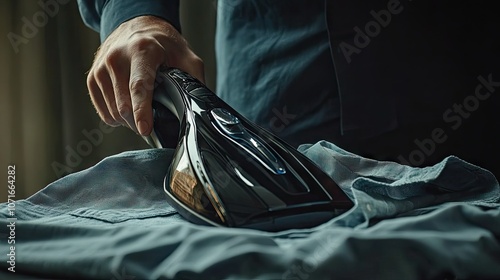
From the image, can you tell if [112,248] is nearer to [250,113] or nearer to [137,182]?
[137,182]

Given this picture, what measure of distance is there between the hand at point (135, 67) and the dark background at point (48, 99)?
135cm

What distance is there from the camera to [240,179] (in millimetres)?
403

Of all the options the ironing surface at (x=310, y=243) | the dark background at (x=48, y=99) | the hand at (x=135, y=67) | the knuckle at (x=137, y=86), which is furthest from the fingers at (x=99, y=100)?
the dark background at (x=48, y=99)

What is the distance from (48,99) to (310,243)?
1865 millimetres

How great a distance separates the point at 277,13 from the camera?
784mm

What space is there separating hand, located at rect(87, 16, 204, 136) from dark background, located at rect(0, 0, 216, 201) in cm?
135

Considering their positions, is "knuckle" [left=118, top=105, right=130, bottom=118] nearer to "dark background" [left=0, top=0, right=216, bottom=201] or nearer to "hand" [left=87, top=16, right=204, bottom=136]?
"hand" [left=87, top=16, right=204, bottom=136]

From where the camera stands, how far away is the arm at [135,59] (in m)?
0.59

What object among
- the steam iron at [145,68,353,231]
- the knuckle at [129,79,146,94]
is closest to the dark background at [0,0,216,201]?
the knuckle at [129,79,146,94]

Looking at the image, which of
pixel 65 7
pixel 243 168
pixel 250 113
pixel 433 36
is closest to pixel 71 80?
pixel 65 7

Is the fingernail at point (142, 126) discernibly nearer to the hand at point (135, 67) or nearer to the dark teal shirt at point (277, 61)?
the hand at point (135, 67)

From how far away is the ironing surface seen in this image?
0.31 m

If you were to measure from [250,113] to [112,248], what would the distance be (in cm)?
49

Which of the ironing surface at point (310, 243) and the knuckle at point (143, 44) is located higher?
the knuckle at point (143, 44)
